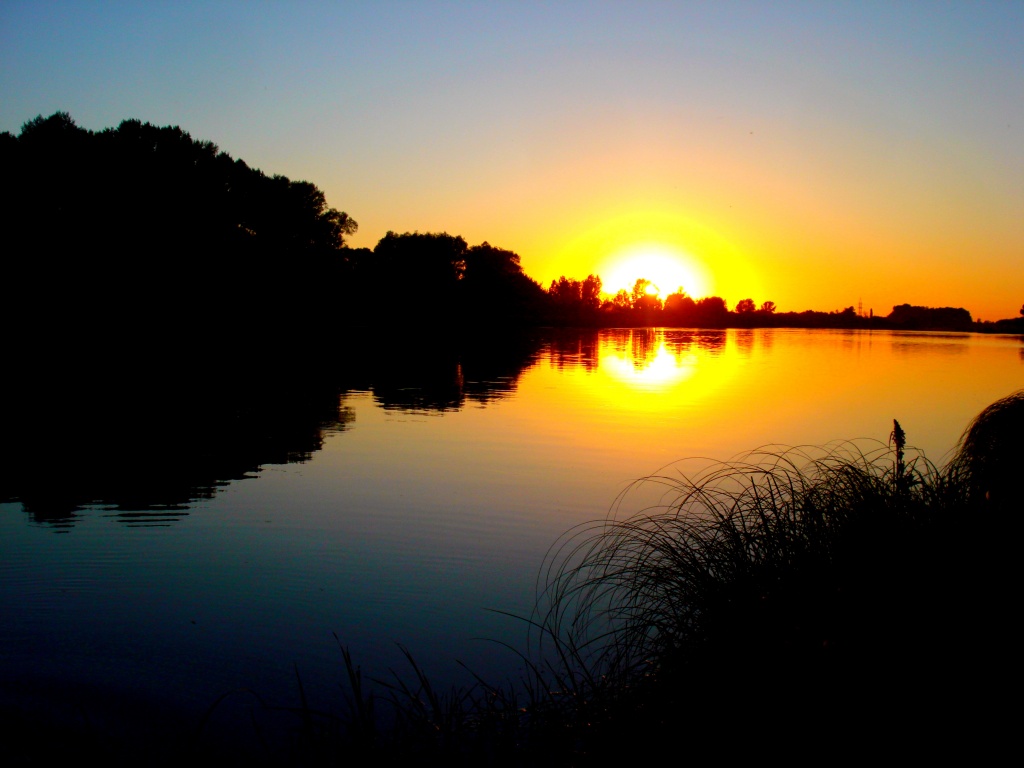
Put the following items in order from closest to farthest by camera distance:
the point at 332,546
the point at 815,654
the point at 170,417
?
the point at 815,654 → the point at 332,546 → the point at 170,417

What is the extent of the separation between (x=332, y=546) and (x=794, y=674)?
20.8 feet

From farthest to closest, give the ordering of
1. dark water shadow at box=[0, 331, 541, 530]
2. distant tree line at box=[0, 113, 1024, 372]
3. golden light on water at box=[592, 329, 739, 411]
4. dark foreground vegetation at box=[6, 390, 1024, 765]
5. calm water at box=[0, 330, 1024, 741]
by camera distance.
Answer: distant tree line at box=[0, 113, 1024, 372] → golden light on water at box=[592, 329, 739, 411] → dark water shadow at box=[0, 331, 541, 530] → calm water at box=[0, 330, 1024, 741] → dark foreground vegetation at box=[6, 390, 1024, 765]

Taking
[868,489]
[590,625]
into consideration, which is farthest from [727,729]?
[590,625]

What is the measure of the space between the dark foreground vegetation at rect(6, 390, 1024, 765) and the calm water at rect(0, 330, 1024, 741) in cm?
75

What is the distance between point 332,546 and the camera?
9.16m

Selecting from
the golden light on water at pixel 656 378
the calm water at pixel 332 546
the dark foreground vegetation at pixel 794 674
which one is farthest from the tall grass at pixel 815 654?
the golden light on water at pixel 656 378

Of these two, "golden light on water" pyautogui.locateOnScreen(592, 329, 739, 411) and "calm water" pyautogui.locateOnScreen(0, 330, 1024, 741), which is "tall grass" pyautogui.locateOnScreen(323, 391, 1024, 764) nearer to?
"calm water" pyautogui.locateOnScreen(0, 330, 1024, 741)

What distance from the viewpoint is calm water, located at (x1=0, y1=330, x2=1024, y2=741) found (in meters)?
6.25

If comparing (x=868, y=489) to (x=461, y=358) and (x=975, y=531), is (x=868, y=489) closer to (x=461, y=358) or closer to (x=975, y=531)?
(x=975, y=531)

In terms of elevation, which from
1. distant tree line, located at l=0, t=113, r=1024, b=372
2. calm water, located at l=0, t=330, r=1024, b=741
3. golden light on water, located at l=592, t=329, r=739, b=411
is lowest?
calm water, located at l=0, t=330, r=1024, b=741

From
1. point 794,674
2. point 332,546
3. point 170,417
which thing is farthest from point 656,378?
point 794,674

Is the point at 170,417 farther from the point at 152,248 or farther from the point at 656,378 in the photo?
the point at 152,248

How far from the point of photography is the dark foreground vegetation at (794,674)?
363 centimetres

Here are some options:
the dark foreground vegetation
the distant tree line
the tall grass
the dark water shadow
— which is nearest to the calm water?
the dark water shadow
